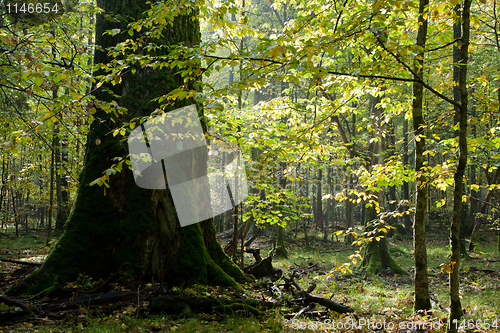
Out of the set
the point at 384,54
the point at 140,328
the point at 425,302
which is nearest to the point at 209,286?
the point at 140,328

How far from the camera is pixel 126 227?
4852mm

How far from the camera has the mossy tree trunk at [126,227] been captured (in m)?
4.70

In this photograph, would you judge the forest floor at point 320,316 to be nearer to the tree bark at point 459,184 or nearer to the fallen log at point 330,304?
the fallen log at point 330,304

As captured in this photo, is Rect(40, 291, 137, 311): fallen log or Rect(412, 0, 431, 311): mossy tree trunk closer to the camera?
Rect(40, 291, 137, 311): fallen log

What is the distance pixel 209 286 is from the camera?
5.00 m

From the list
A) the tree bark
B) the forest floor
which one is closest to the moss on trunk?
the forest floor

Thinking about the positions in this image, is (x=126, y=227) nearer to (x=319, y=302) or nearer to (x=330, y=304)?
(x=319, y=302)

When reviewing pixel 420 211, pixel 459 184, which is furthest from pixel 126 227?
pixel 459 184

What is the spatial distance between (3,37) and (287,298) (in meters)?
6.16

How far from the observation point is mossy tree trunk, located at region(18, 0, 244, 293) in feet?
15.4

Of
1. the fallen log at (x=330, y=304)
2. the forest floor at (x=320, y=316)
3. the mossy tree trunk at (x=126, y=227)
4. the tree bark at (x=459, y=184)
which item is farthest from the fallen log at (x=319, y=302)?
the tree bark at (x=459, y=184)

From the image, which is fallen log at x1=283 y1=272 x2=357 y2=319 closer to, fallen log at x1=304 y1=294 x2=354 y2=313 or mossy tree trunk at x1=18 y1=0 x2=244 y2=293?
fallen log at x1=304 y1=294 x2=354 y2=313

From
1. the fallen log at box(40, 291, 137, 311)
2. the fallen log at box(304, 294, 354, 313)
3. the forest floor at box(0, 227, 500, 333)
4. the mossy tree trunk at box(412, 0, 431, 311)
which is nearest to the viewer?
the forest floor at box(0, 227, 500, 333)

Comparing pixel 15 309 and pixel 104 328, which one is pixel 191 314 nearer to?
pixel 104 328
